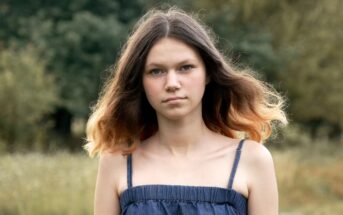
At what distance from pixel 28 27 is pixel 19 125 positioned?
6.79m

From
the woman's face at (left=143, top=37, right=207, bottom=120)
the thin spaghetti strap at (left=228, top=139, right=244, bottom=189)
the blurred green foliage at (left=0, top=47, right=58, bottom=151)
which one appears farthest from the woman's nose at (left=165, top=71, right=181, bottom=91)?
the blurred green foliage at (left=0, top=47, right=58, bottom=151)

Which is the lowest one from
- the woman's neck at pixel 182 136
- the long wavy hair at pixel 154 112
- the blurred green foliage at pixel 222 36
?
the woman's neck at pixel 182 136

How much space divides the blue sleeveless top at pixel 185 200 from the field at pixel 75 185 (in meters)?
6.69

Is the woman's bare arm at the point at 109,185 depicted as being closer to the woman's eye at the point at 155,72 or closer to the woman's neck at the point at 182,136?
the woman's neck at the point at 182,136

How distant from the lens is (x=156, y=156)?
293 centimetres

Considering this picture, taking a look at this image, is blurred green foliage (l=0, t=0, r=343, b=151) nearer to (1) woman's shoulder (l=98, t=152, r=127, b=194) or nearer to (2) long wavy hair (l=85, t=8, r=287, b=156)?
(2) long wavy hair (l=85, t=8, r=287, b=156)

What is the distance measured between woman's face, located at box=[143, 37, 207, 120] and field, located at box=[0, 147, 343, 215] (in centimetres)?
673

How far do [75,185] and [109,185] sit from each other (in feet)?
24.7

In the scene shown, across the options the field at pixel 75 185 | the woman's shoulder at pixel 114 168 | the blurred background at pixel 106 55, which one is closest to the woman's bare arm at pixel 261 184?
the woman's shoulder at pixel 114 168

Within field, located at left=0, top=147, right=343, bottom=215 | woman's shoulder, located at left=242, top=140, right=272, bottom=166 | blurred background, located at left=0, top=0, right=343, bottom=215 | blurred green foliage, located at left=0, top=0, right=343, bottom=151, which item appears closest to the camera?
woman's shoulder, located at left=242, top=140, right=272, bottom=166

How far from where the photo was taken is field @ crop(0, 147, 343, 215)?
9547 mm

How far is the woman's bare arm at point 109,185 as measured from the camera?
293cm

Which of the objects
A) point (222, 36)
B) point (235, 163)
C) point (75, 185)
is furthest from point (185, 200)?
point (222, 36)

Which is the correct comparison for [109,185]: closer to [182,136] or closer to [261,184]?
[182,136]
